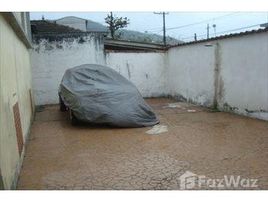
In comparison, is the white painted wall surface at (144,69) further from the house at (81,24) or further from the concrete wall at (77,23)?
the concrete wall at (77,23)

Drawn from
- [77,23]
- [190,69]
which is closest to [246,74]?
[190,69]

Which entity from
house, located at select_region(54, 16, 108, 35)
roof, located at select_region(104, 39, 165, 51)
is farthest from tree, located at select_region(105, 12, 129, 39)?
roof, located at select_region(104, 39, 165, 51)

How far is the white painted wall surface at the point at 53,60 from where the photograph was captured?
532 inches

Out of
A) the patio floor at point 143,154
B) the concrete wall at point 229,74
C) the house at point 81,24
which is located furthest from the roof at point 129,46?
the house at point 81,24

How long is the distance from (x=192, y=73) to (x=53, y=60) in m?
5.55

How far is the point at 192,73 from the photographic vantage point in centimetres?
1237

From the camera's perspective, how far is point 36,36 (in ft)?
43.9

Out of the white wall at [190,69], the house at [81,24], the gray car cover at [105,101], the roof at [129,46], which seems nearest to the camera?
the gray car cover at [105,101]

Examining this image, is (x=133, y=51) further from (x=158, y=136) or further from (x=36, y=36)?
(x=158, y=136)

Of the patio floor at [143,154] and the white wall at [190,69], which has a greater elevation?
the white wall at [190,69]

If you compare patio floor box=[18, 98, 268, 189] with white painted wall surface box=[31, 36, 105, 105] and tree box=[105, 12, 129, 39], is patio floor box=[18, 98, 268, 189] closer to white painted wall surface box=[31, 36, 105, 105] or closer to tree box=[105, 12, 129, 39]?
white painted wall surface box=[31, 36, 105, 105]

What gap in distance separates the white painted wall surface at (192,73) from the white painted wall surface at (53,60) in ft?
11.2
